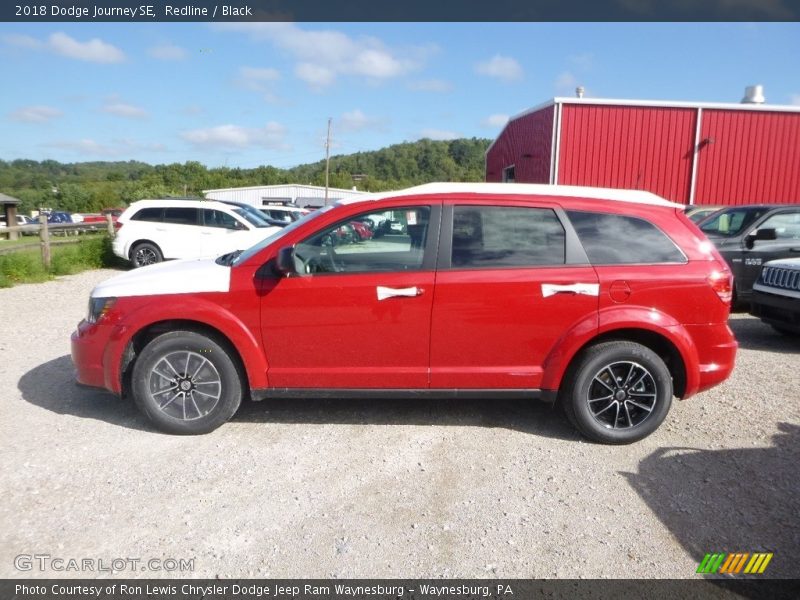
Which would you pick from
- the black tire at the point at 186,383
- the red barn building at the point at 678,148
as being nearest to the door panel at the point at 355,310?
the black tire at the point at 186,383

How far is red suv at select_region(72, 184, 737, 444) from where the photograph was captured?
12.7ft

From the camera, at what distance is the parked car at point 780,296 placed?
6395 mm

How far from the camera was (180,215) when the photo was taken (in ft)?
43.7

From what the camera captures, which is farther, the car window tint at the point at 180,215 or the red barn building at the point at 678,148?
the red barn building at the point at 678,148

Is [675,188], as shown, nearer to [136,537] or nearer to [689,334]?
[689,334]

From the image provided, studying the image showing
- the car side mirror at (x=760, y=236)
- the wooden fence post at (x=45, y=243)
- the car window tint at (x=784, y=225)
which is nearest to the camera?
the car side mirror at (x=760, y=236)

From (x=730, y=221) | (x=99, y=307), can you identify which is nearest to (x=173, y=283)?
(x=99, y=307)

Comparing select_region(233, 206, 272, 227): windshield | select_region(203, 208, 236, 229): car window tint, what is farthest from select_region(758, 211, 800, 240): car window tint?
select_region(203, 208, 236, 229): car window tint

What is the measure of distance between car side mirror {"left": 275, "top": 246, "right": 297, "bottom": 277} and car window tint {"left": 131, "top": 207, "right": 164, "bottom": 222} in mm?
10742

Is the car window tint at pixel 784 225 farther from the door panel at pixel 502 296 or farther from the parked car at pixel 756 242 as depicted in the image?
the door panel at pixel 502 296

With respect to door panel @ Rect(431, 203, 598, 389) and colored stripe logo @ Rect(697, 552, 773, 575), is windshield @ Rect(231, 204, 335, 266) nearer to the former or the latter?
door panel @ Rect(431, 203, 598, 389)

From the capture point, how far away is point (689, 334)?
396 centimetres

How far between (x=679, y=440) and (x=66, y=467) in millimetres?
4189
